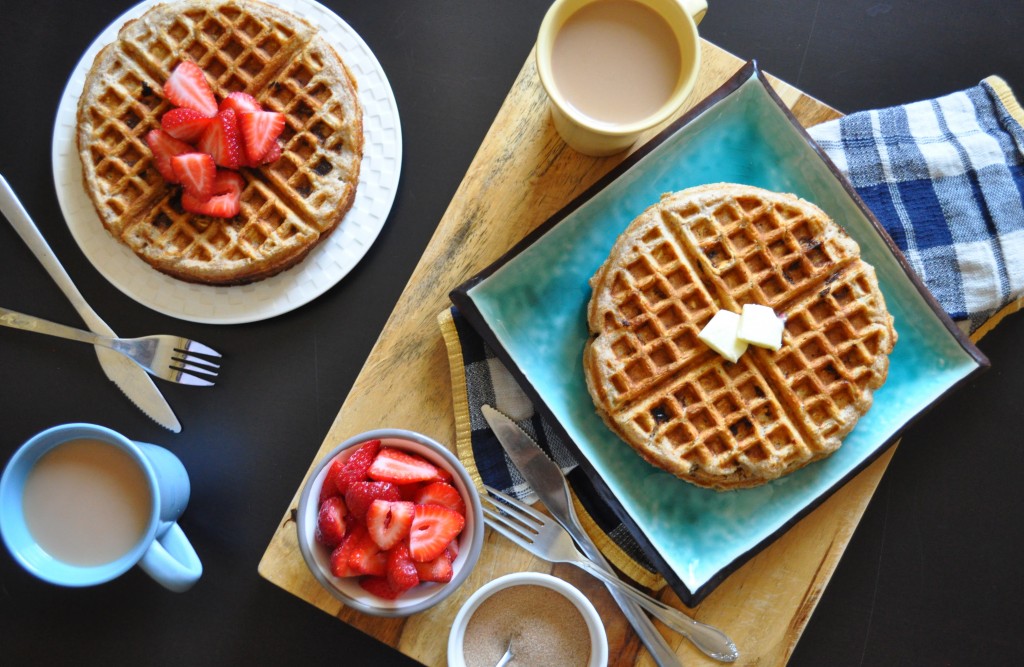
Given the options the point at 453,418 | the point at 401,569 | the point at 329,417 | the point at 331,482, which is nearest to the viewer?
the point at 401,569

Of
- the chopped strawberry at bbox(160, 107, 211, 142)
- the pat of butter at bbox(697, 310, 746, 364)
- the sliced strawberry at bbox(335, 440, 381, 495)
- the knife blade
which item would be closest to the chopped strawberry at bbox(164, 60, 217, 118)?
the chopped strawberry at bbox(160, 107, 211, 142)

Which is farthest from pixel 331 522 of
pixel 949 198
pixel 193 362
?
pixel 949 198

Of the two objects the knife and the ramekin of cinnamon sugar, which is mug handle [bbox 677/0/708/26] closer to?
the ramekin of cinnamon sugar

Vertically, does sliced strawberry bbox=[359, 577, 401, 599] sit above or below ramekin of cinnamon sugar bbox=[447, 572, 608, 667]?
above

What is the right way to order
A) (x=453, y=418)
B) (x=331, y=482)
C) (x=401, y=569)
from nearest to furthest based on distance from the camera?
(x=401, y=569), (x=331, y=482), (x=453, y=418)

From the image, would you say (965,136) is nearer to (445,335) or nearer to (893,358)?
(893,358)

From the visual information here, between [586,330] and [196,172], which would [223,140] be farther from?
[586,330]

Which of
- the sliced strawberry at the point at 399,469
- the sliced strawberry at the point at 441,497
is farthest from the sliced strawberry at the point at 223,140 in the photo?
the sliced strawberry at the point at 441,497

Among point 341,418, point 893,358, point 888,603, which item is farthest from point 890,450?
point 341,418
